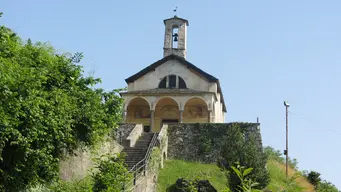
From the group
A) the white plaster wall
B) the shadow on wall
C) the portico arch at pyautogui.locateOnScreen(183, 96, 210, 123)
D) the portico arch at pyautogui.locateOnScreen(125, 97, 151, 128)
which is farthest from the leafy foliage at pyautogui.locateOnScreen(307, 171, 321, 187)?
the shadow on wall

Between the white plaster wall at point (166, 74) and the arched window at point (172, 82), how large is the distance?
218 millimetres

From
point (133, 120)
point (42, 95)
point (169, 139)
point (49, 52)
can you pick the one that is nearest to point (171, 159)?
point (169, 139)

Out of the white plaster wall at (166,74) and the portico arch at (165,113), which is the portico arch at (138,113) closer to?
the portico arch at (165,113)

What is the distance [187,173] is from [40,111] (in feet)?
39.5

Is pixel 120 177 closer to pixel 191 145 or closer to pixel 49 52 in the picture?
pixel 49 52

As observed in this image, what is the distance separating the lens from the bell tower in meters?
37.9

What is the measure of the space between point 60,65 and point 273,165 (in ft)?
55.5

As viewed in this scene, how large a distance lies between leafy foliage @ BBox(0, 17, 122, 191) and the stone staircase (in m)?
3.92

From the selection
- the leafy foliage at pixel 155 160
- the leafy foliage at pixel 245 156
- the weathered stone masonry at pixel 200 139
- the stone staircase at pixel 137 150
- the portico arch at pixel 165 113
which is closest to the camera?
the leafy foliage at pixel 245 156

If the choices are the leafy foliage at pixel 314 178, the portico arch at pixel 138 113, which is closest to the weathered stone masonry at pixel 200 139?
the leafy foliage at pixel 314 178

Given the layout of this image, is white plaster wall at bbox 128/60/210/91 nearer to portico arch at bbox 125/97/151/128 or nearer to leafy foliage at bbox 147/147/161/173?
portico arch at bbox 125/97/151/128

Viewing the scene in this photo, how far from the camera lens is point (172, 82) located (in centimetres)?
3575

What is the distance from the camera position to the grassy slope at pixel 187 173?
2397cm

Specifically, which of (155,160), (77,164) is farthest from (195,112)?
(77,164)
